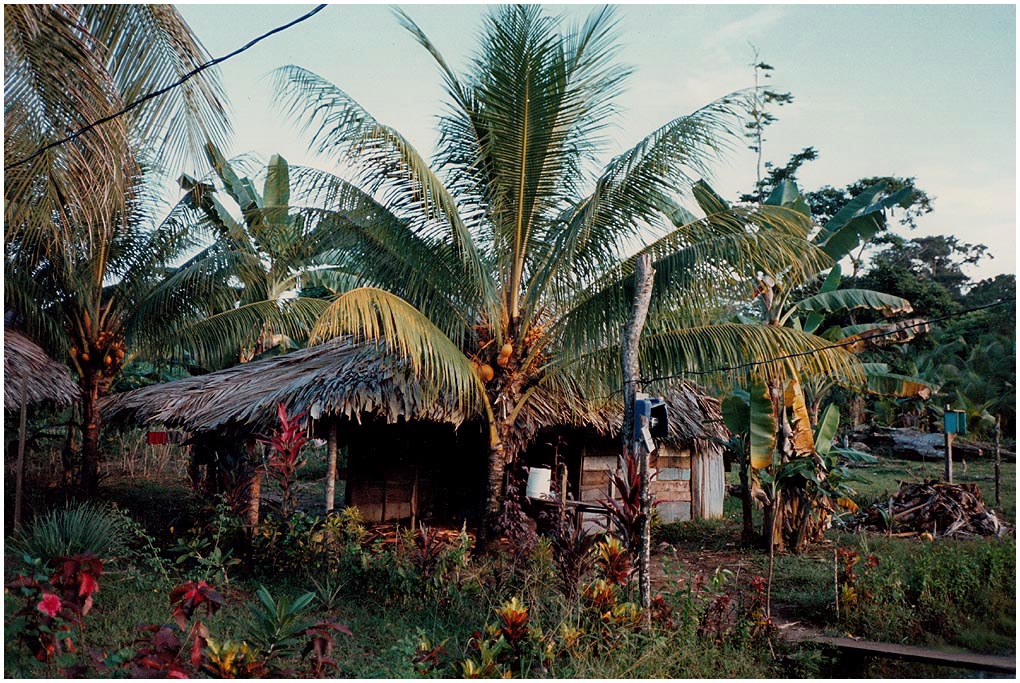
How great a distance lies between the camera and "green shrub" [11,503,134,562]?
6465 mm

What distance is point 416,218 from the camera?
768cm

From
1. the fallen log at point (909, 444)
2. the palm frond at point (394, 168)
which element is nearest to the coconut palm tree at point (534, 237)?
the palm frond at point (394, 168)

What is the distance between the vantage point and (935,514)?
1056 cm

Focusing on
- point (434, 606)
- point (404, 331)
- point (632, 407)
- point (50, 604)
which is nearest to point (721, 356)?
point (632, 407)

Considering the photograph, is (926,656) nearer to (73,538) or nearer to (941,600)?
(941,600)

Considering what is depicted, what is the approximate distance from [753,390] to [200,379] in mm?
6993

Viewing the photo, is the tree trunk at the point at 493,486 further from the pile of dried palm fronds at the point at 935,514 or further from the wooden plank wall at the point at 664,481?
the pile of dried palm fronds at the point at 935,514

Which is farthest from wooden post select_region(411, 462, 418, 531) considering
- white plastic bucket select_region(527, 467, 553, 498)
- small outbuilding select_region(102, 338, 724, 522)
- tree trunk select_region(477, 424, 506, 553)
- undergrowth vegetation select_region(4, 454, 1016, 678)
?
tree trunk select_region(477, 424, 506, 553)

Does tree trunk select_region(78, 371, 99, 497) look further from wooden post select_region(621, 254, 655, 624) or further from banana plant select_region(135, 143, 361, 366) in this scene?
wooden post select_region(621, 254, 655, 624)

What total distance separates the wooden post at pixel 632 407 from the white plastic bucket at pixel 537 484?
295 centimetres

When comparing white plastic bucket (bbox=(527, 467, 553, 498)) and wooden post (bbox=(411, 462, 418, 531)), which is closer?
white plastic bucket (bbox=(527, 467, 553, 498))

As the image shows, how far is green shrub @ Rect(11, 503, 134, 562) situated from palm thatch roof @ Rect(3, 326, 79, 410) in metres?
2.32

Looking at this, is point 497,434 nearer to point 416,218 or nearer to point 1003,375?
point 416,218

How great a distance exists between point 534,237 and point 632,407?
2.46 metres
